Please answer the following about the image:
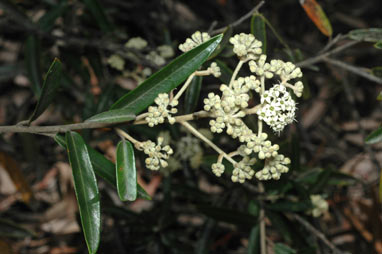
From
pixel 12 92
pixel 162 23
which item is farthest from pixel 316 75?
pixel 12 92

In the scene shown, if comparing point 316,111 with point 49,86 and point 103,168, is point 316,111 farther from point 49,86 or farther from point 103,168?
point 49,86

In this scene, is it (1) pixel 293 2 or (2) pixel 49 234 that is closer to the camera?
(2) pixel 49 234

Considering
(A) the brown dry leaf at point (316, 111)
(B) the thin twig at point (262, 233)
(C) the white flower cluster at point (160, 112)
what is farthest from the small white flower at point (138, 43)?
(A) the brown dry leaf at point (316, 111)

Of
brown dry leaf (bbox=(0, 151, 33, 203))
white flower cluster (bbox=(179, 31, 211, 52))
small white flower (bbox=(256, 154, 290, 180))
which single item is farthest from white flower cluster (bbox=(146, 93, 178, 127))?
brown dry leaf (bbox=(0, 151, 33, 203))

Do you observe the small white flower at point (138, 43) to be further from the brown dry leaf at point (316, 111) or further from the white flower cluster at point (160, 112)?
the brown dry leaf at point (316, 111)

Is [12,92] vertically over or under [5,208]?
over

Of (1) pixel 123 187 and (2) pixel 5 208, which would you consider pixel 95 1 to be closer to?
(1) pixel 123 187
